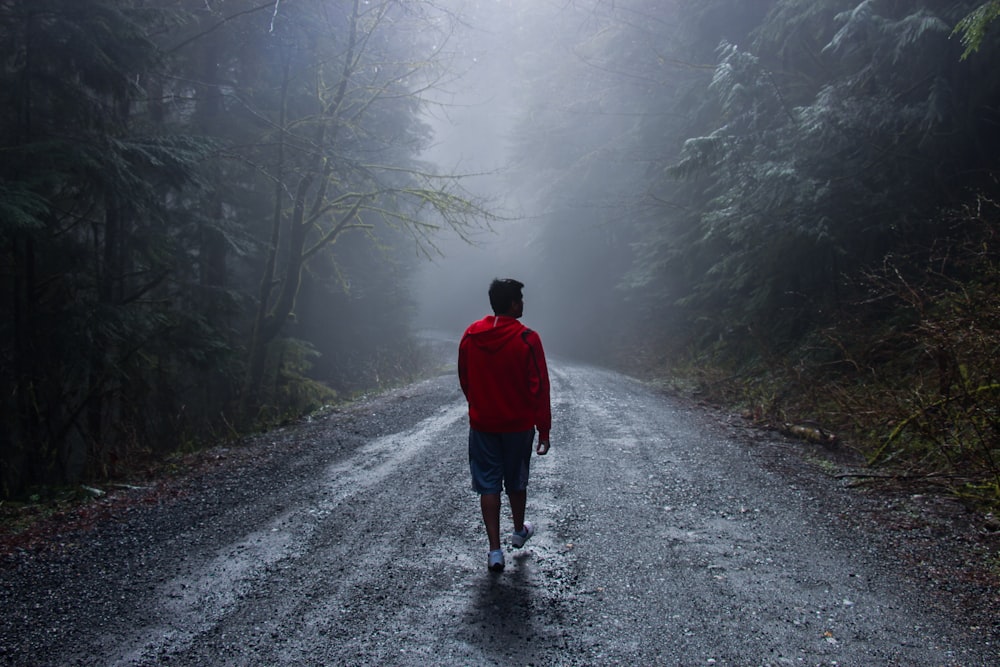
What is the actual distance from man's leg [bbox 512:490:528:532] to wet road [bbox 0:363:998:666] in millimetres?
189

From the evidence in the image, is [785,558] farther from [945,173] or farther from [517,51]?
[517,51]

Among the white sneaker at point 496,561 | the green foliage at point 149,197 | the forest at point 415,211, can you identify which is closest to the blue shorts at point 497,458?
the white sneaker at point 496,561

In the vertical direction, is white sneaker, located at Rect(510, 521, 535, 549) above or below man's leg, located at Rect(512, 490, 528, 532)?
below

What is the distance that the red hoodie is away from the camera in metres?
3.83

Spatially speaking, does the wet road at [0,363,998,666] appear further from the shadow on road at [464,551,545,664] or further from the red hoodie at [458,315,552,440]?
the red hoodie at [458,315,552,440]

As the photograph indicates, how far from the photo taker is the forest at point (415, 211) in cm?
658

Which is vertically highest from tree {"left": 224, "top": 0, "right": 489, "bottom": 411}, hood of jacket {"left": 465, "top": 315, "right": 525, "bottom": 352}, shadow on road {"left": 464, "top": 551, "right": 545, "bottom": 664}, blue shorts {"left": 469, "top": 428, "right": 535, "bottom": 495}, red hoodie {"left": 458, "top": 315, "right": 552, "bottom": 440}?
tree {"left": 224, "top": 0, "right": 489, "bottom": 411}

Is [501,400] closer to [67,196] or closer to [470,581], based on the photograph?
[470,581]

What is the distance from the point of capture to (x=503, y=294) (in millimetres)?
3941

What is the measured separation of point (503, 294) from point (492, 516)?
1420mm

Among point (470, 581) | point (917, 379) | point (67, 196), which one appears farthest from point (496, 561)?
point (67, 196)

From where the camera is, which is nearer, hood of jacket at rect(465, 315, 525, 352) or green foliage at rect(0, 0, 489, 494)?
hood of jacket at rect(465, 315, 525, 352)

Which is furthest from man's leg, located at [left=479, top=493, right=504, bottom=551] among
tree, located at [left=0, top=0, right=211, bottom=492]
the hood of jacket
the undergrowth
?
tree, located at [left=0, top=0, right=211, bottom=492]

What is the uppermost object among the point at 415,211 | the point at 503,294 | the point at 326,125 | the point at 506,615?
the point at 326,125
